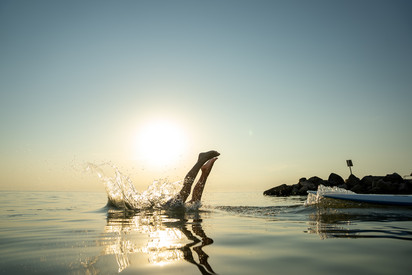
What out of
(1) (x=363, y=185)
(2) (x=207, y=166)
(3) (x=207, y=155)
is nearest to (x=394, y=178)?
(1) (x=363, y=185)

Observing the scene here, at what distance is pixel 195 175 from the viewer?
293 inches

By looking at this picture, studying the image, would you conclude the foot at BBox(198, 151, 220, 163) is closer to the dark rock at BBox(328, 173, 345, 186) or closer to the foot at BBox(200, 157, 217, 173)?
the foot at BBox(200, 157, 217, 173)

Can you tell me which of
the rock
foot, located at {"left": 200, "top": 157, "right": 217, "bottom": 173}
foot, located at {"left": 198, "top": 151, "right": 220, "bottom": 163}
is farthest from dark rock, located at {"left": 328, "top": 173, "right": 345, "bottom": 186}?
foot, located at {"left": 198, "top": 151, "right": 220, "bottom": 163}

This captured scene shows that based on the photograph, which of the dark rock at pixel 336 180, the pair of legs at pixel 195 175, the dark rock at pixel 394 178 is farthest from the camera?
the dark rock at pixel 336 180

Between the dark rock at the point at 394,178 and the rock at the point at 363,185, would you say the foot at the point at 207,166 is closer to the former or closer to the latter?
the rock at the point at 363,185

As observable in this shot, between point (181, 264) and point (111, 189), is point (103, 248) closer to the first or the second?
point (181, 264)

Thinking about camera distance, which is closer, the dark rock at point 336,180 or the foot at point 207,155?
the foot at point 207,155

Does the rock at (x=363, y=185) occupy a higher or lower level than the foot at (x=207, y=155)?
lower

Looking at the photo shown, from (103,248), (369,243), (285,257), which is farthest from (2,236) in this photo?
(369,243)

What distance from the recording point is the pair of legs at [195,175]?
7445 millimetres

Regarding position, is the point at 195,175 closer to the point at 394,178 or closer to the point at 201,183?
the point at 201,183

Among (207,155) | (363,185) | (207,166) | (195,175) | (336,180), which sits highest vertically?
(207,155)

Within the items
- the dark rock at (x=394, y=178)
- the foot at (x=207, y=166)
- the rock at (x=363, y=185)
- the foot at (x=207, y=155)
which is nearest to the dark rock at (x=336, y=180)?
the rock at (x=363, y=185)

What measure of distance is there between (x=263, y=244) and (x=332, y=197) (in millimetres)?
6482
